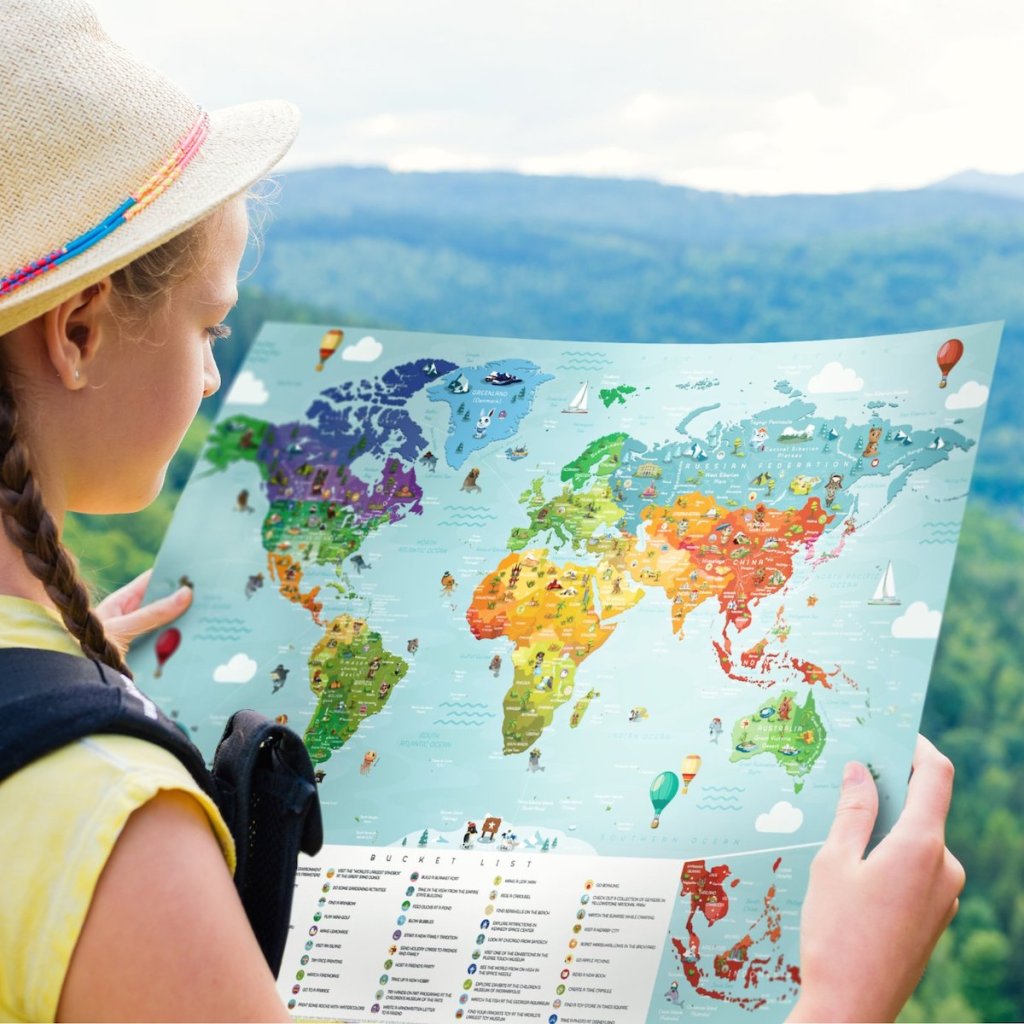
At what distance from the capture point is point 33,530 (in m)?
0.73

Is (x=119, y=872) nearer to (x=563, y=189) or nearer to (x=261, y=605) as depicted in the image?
(x=261, y=605)

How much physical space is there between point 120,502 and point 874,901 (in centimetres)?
60

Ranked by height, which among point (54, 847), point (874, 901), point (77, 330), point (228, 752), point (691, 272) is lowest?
point (691, 272)

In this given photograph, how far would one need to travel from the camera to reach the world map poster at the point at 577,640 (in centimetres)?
100

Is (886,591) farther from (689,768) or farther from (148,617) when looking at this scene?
(148,617)

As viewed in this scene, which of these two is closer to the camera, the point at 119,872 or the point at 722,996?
the point at 119,872

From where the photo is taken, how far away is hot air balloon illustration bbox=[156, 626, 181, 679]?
1317mm

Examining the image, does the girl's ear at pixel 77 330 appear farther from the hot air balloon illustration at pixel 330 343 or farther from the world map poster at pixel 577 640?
the hot air balloon illustration at pixel 330 343

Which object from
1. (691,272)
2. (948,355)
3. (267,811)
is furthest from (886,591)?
(691,272)

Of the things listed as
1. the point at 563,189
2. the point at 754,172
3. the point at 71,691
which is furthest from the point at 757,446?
the point at 563,189

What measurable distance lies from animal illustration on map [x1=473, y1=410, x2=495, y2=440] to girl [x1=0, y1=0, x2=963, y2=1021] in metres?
0.41

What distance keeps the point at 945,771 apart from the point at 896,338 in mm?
393

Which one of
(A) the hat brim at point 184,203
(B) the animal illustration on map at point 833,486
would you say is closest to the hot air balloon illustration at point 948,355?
(B) the animal illustration on map at point 833,486

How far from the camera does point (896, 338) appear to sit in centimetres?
114
